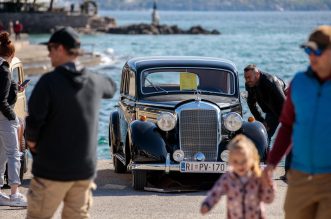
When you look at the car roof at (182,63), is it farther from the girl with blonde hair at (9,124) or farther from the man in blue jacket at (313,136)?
the man in blue jacket at (313,136)

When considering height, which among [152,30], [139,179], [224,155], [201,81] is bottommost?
[152,30]

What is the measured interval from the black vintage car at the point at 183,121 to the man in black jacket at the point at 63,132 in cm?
493

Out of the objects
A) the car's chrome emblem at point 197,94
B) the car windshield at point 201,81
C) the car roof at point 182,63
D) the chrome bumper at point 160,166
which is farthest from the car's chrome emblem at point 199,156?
the car roof at point 182,63

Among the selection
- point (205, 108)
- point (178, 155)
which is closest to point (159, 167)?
point (178, 155)

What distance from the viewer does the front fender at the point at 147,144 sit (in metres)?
11.6

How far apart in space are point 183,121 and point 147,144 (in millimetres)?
588

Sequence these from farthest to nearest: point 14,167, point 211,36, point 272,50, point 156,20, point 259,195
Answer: point 156,20, point 211,36, point 272,50, point 14,167, point 259,195

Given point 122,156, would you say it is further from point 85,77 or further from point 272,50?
point 272,50

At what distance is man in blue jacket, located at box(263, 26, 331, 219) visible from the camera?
6281mm

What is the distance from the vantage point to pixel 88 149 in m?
6.54

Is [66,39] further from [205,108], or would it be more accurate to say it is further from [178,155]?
[205,108]

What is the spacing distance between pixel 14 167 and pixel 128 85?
401cm

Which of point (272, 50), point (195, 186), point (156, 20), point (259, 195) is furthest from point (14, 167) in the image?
point (156, 20)

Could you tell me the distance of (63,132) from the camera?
648 cm
